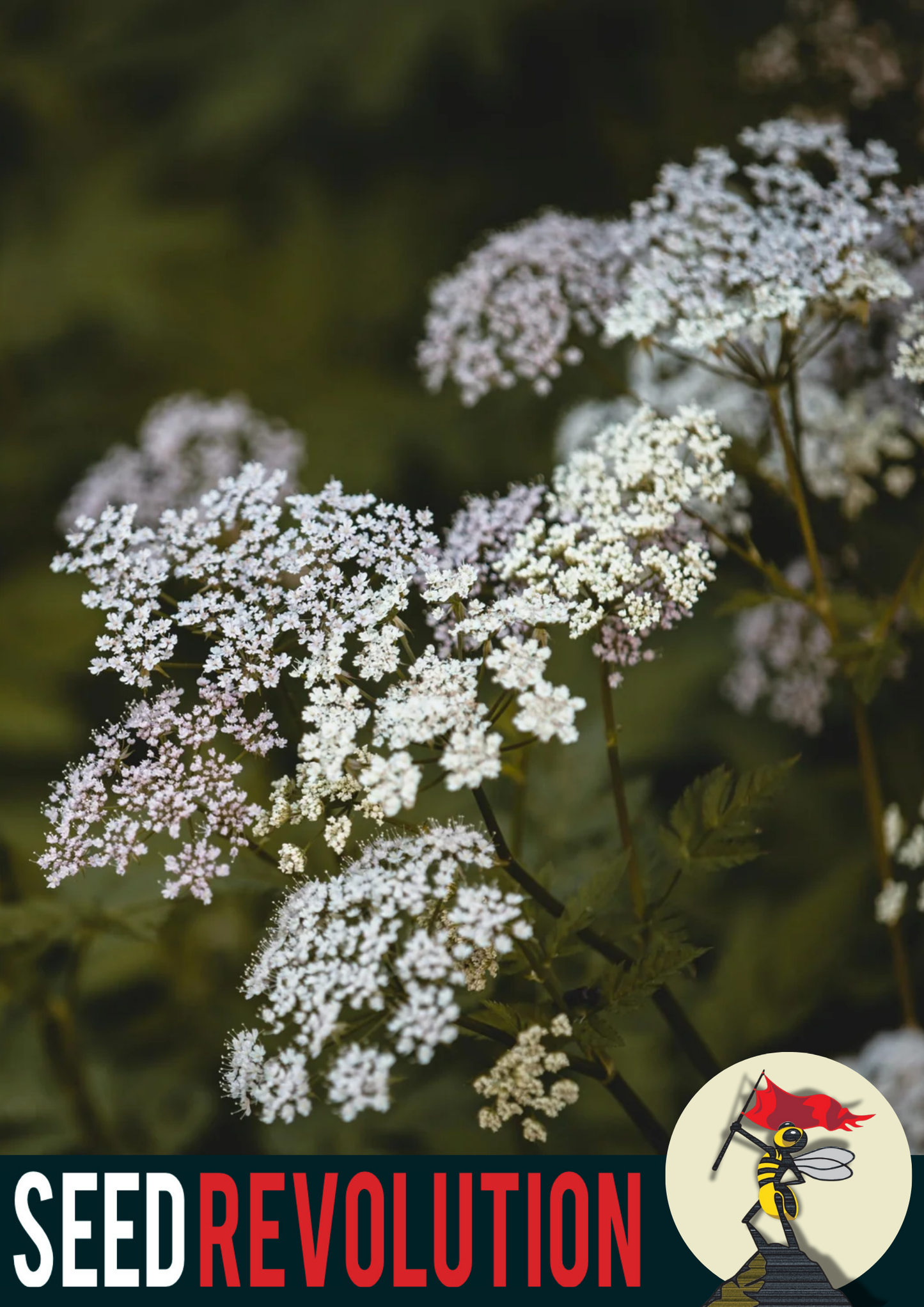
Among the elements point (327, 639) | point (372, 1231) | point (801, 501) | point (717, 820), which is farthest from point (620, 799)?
point (372, 1231)

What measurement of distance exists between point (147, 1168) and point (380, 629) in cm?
106

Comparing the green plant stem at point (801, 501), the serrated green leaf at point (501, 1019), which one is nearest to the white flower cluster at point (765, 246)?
the green plant stem at point (801, 501)

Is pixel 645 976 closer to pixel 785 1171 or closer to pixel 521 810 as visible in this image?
pixel 785 1171

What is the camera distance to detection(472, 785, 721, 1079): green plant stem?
1.43m

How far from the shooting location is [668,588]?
1.52 metres

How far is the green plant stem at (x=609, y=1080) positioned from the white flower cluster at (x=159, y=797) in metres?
0.40

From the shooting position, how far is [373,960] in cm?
130

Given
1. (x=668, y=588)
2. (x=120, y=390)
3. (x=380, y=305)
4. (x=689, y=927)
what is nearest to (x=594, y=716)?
(x=689, y=927)

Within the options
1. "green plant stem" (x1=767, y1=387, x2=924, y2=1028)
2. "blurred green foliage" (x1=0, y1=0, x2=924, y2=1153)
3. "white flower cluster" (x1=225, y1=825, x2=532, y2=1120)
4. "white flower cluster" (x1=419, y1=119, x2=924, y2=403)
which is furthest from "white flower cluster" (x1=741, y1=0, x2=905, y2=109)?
"white flower cluster" (x1=225, y1=825, x2=532, y2=1120)

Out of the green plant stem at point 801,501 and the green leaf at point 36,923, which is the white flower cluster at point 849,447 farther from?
the green leaf at point 36,923

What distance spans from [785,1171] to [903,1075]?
584 mm

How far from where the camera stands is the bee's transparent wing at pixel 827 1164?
4.72 feet

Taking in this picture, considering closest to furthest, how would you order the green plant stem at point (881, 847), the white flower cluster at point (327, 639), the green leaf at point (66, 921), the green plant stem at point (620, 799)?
the white flower cluster at point (327, 639), the green plant stem at point (620, 799), the green leaf at point (66, 921), the green plant stem at point (881, 847)

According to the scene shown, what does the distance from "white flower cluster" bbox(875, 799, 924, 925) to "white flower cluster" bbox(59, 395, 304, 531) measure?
1607 mm
